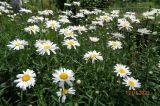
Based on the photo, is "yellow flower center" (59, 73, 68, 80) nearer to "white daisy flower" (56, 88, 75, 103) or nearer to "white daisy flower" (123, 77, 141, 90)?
"white daisy flower" (56, 88, 75, 103)

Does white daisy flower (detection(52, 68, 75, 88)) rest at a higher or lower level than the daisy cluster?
higher

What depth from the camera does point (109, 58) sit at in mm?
4215

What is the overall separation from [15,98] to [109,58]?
49.1 inches

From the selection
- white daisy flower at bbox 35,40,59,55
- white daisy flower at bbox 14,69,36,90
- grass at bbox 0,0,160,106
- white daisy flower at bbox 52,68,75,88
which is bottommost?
grass at bbox 0,0,160,106

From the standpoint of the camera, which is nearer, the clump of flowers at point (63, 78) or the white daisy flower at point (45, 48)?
the clump of flowers at point (63, 78)

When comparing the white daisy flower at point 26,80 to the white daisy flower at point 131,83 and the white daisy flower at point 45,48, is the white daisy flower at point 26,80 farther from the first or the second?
the white daisy flower at point 131,83

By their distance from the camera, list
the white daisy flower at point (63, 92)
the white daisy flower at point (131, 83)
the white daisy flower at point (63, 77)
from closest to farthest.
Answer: the white daisy flower at point (63, 77)
the white daisy flower at point (63, 92)
the white daisy flower at point (131, 83)

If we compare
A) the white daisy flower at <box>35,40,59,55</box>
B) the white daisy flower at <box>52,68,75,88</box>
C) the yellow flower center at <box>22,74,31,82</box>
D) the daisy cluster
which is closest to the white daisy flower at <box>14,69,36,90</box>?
the yellow flower center at <box>22,74,31,82</box>

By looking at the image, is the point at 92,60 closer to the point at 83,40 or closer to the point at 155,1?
the point at 83,40

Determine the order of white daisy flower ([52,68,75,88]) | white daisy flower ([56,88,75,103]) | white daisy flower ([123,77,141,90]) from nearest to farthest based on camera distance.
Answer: white daisy flower ([52,68,75,88]) < white daisy flower ([56,88,75,103]) < white daisy flower ([123,77,141,90])

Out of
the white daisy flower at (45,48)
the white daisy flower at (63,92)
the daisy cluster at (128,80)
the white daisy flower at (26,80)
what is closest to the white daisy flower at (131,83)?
the daisy cluster at (128,80)

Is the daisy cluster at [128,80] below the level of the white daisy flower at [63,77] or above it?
below

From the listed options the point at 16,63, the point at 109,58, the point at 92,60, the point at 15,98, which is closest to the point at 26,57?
the point at 16,63

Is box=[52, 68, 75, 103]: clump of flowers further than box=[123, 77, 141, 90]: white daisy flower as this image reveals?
No
